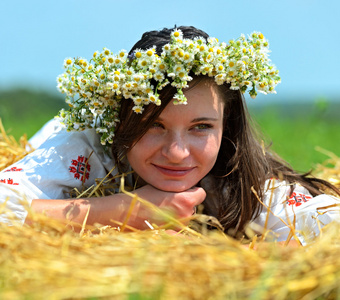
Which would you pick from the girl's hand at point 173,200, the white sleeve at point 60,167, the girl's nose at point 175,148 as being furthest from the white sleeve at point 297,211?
the white sleeve at point 60,167

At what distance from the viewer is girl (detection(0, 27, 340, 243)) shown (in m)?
2.54

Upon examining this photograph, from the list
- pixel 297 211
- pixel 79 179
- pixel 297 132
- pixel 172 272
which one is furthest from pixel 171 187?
pixel 297 132

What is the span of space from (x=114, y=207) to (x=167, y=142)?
41 cm

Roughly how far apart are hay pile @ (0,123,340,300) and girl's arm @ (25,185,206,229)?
848 millimetres

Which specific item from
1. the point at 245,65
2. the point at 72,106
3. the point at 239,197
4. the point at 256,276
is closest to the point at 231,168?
the point at 239,197

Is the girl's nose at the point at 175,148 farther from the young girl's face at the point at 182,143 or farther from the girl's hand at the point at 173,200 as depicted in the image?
the girl's hand at the point at 173,200

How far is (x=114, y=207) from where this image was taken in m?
2.61

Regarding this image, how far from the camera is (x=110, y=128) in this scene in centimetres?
279

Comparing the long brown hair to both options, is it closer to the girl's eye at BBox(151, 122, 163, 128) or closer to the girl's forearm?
the girl's eye at BBox(151, 122, 163, 128)

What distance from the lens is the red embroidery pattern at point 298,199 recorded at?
2931 mm

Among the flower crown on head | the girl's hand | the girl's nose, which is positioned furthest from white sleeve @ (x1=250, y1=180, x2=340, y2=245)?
the flower crown on head

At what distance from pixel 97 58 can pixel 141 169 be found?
1.99 ft

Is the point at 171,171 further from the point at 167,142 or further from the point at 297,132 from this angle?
the point at 297,132

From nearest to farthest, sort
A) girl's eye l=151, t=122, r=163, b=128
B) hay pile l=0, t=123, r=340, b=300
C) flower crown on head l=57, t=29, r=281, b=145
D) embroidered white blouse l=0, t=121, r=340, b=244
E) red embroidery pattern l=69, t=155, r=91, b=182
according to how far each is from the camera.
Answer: hay pile l=0, t=123, r=340, b=300 → flower crown on head l=57, t=29, r=281, b=145 → girl's eye l=151, t=122, r=163, b=128 → embroidered white blouse l=0, t=121, r=340, b=244 → red embroidery pattern l=69, t=155, r=91, b=182
